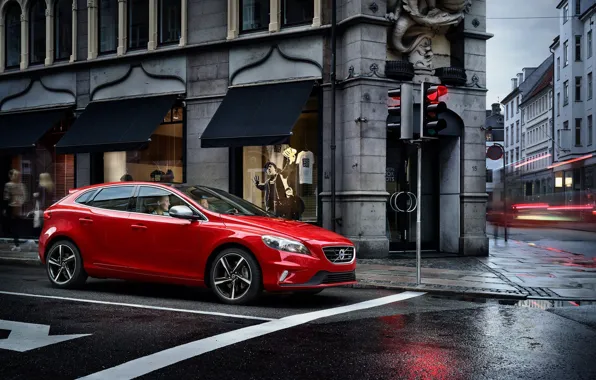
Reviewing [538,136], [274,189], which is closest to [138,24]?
[274,189]

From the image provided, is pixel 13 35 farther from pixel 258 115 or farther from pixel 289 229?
pixel 289 229

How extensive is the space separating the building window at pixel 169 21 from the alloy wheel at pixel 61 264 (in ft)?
33.0

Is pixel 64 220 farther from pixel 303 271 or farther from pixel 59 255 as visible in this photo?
pixel 303 271

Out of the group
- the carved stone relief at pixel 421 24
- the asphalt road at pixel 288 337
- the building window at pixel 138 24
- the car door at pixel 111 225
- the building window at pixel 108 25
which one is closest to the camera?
the asphalt road at pixel 288 337

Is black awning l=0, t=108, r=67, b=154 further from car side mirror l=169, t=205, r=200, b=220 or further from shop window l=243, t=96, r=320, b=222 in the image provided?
car side mirror l=169, t=205, r=200, b=220

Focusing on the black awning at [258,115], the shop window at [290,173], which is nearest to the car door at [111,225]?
the black awning at [258,115]

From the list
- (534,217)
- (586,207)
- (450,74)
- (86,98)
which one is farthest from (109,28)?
(534,217)

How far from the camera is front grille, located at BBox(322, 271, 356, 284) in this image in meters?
8.50

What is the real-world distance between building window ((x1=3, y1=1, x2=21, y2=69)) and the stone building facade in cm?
288

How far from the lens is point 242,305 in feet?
27.4

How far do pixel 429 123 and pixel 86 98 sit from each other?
12.7m

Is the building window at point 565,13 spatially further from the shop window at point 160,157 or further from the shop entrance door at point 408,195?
the shop window at point 160,157

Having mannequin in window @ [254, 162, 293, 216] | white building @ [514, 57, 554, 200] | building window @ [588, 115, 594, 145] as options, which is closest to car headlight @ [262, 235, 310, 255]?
mannequin in window @ [254, 162, 293, 216]

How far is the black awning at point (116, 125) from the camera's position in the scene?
1798 cm
